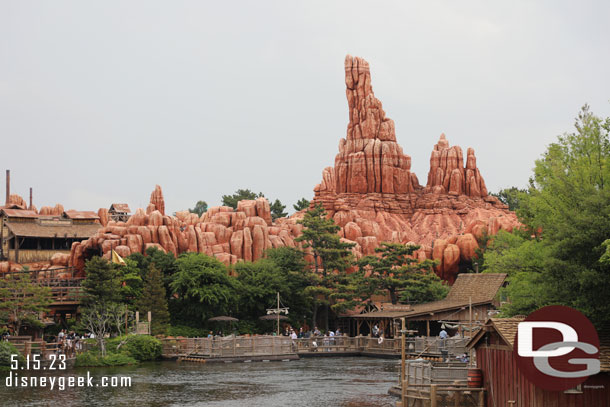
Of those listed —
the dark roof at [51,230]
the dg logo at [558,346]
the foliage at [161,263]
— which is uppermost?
the dark roof at [51,230]

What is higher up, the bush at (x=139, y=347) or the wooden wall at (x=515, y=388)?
the wooden wall at (x=515, y=388)

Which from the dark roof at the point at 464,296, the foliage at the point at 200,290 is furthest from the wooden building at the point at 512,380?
the foliage at the point at 200,290

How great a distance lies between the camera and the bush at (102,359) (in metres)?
49.2

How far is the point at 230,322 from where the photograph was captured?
207 ft

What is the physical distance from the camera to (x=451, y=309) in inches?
2333

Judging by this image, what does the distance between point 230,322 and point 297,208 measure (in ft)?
166

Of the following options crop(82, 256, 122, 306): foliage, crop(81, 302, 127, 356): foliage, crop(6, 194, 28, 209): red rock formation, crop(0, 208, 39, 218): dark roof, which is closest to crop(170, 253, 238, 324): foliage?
crop(81, 302, 127, 356): foliage

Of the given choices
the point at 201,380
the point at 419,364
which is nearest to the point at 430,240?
the point at 201,380

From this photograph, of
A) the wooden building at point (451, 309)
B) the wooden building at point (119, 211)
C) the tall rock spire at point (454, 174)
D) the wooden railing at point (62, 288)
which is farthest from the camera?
the tall rock spire at point (454, 174)

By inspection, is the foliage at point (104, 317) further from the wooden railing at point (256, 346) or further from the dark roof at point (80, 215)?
the dark roof at point (80, 215)

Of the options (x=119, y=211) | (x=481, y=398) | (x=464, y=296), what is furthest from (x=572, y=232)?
(x=119, y=211)

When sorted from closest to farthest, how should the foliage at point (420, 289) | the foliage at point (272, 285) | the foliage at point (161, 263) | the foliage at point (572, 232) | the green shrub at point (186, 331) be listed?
the foliage at point (572, 232) → the green shrub at point (186, 331) → the foliage at point (161, 263) → the foliage at point (272, 285) → the foliage at point (420, 289)

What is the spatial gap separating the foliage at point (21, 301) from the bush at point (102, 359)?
466cm

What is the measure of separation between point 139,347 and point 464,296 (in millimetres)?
25044
